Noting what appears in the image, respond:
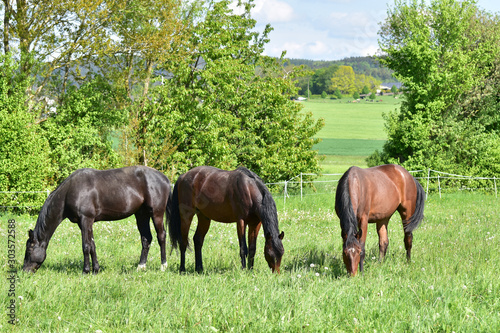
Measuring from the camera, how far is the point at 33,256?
7941 mm

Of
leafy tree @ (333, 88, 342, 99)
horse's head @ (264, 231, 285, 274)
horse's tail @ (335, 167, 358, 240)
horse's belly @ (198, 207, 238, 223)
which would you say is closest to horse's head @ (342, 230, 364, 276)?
horse's tail @ (335, 167, 358, 240)

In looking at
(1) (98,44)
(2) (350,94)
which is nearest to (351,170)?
(1) (98,44)

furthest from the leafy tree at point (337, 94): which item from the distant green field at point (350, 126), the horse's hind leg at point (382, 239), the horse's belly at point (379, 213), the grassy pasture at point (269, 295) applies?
the horse's belly at point (379, 213)

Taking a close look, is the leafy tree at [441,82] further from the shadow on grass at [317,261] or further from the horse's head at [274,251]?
the horse's head at [274,251]

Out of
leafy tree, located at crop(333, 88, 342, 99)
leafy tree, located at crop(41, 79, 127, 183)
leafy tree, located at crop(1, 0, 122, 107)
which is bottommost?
leafy tree, located at crop(41, 79, 127, 183)

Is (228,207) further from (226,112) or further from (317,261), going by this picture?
(226,112)

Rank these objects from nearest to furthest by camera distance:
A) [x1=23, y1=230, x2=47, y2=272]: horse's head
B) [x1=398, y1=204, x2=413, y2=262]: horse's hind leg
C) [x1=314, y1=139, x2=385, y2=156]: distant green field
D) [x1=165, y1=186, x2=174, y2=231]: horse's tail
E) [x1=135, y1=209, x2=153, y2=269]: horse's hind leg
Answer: [x1=23, y1=230, x2=47, y2=272]: horse's head < [x1=135, y1=209, x2=153, y2=269]: horse's hind leg < [x1=165, y1=186, x2=174, y2=231]: horse's tail < [x1=398, y1=204, x2=413, y2=262]: horse's hind leg < [x1=314, y1=139, x2=385, y2=156]: distant green field

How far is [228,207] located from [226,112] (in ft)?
55.0

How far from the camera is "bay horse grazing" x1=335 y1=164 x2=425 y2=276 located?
23.9 feet

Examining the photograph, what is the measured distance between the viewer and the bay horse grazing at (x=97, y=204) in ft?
27.0

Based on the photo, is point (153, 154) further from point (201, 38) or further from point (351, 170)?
point (351, 170)

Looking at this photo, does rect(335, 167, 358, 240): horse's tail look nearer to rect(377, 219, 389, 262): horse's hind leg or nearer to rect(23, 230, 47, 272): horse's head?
rect(377, 219, 389, 262): horse's hind leg

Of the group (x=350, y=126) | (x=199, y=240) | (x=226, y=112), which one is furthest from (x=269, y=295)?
(x=350, y=126)

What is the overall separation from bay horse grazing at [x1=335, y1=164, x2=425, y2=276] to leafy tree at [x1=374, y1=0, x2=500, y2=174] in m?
19.1
